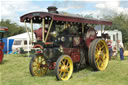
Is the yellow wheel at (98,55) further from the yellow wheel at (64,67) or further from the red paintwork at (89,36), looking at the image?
the yellow wheel at (64,67)

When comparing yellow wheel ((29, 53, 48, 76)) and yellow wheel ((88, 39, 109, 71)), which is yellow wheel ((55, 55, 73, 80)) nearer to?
yellow wheel ((29, 53, 48, 76))

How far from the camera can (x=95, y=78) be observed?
574cm

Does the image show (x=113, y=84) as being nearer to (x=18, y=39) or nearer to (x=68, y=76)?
(x=68, y=76)

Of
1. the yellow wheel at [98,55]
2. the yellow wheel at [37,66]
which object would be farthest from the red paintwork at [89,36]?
the yellow wheel at [37,66]

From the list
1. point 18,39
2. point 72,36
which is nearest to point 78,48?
point 72,36

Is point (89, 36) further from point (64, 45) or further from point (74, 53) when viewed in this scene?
point (64, 45)

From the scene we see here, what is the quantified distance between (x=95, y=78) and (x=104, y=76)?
0.37 m

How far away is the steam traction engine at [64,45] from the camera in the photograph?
579 cm

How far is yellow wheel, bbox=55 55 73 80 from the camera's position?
5.43 metres

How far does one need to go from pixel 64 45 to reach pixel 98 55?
1.43 metres

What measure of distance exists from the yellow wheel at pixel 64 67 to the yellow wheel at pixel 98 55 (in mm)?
1089

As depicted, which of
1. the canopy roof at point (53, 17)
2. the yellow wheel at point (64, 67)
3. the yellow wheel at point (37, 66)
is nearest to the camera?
the yellow wheel at point (64, 67)

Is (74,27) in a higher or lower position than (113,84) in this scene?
higher

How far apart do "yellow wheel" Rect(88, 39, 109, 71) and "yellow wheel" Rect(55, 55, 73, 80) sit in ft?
3.57
